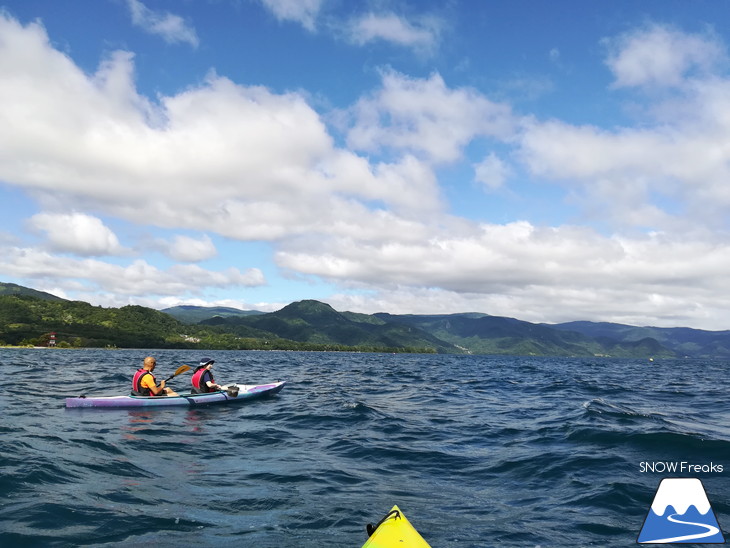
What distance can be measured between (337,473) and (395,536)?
6.13m

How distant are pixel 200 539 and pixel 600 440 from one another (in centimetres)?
1376

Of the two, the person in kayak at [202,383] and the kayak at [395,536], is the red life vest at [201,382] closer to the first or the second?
the person in kayak at [202,383]

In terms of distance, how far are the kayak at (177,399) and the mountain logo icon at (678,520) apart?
22.2 m

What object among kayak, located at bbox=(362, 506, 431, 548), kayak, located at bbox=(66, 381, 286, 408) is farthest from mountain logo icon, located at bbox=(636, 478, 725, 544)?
kayak, located at bbox=(66, 381, 286, 408)

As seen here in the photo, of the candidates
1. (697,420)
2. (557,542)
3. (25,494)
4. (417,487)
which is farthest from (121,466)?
(697,420)

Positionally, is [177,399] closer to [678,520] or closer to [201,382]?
[201,382]

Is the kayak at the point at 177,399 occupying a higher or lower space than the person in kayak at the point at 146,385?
lower

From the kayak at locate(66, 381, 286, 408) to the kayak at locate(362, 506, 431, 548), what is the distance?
20.3 m

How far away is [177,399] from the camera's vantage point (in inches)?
971

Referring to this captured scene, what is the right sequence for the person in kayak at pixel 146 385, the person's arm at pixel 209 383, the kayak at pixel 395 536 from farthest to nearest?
the person's arm at pixel 209 383, the person in kayak at pixel 146 385, the kayak at pixel 395 536

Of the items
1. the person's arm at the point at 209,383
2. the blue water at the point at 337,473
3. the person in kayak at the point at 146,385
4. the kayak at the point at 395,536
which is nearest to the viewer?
the kayak at the point at 395,536

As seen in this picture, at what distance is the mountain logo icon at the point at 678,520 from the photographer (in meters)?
8.16

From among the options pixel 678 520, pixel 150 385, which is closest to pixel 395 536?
pixel 678 520

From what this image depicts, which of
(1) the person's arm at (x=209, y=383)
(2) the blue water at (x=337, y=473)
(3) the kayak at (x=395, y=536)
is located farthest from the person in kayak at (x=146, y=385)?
(3) the kayak at (x=395, y=536)
